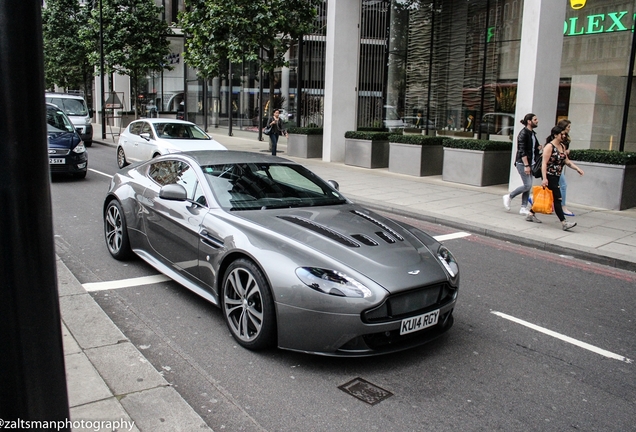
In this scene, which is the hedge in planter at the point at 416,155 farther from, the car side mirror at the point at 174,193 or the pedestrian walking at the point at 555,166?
the car side mirror at the point at 174,193

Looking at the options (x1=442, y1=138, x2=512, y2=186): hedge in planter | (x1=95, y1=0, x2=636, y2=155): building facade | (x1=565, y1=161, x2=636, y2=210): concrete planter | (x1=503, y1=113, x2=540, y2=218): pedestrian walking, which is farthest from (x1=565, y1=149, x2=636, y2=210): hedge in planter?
(x1=442, y1=138, x2=512, y2=186): hedge in planter

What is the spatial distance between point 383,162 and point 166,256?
45.3ft

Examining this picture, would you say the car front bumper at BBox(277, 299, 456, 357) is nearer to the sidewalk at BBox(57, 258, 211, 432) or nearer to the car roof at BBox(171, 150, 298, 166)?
the sidewalk at BBox(57, 258, 211, 432)

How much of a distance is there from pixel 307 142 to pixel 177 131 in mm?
6940

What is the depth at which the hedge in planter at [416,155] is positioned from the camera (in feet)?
54.3

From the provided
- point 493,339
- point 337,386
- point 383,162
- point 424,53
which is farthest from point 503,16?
point 337,386

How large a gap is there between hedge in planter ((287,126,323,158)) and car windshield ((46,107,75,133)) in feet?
Answer: 29.1

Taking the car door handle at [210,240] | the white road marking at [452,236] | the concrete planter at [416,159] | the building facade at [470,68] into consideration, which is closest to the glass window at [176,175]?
the car door handle at [210,240]

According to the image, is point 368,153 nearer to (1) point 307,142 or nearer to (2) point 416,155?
(2) point 416,155

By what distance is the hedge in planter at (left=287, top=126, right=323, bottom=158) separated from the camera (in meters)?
21.5

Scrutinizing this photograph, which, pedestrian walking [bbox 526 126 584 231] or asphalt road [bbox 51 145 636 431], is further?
pedestrian walking [bbox 526 126 584 231]

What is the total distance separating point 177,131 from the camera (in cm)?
1548

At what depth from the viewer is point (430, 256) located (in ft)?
15.4

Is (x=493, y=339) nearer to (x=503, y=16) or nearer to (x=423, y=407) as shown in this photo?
→ (x=423, y=407)
